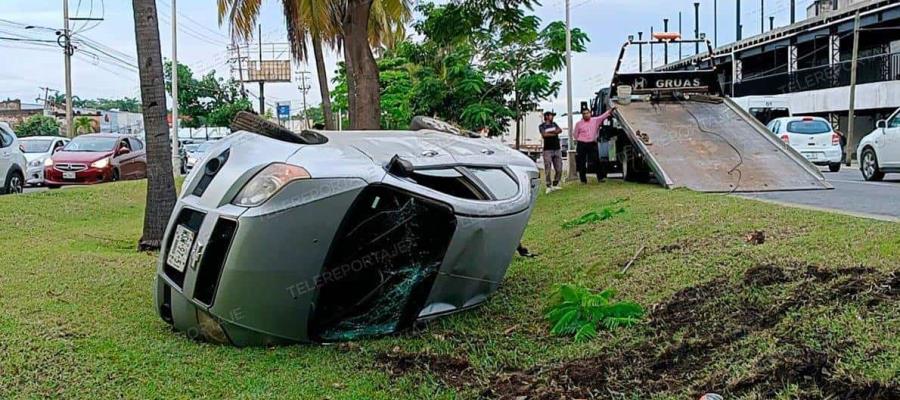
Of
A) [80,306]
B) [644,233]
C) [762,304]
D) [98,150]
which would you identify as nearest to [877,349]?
[762,304]

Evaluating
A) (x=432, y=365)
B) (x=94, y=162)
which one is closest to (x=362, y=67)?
(x=94, y=162)

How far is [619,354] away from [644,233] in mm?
3872

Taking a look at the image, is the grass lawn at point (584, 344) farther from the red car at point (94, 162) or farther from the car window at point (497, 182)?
the red car at point (94, 162)

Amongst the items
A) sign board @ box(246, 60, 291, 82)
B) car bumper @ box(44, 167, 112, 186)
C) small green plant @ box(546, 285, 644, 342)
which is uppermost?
sign board @ box(246, 60, 291, 82)

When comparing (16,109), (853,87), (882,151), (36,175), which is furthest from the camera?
(16,109)

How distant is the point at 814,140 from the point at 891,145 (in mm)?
6996

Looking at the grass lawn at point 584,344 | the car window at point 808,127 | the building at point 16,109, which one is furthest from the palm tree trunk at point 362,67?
the building at point 16,109

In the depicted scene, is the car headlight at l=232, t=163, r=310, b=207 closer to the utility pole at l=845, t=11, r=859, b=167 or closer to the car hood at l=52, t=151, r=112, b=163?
the car hood at l=52, t=151, r=112, b=163

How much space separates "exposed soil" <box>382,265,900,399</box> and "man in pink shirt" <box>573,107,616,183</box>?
10637 mm

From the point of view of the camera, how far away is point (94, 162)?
2148 centimetres

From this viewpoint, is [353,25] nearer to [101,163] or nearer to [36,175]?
[101,163]

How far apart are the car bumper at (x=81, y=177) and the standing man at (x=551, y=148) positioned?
1163 centimetres

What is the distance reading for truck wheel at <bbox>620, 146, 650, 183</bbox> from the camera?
1625cm

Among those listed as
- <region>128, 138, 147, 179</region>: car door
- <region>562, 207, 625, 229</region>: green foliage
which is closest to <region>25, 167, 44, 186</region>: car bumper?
<region>128, 138, 147, 179</region>: car door
